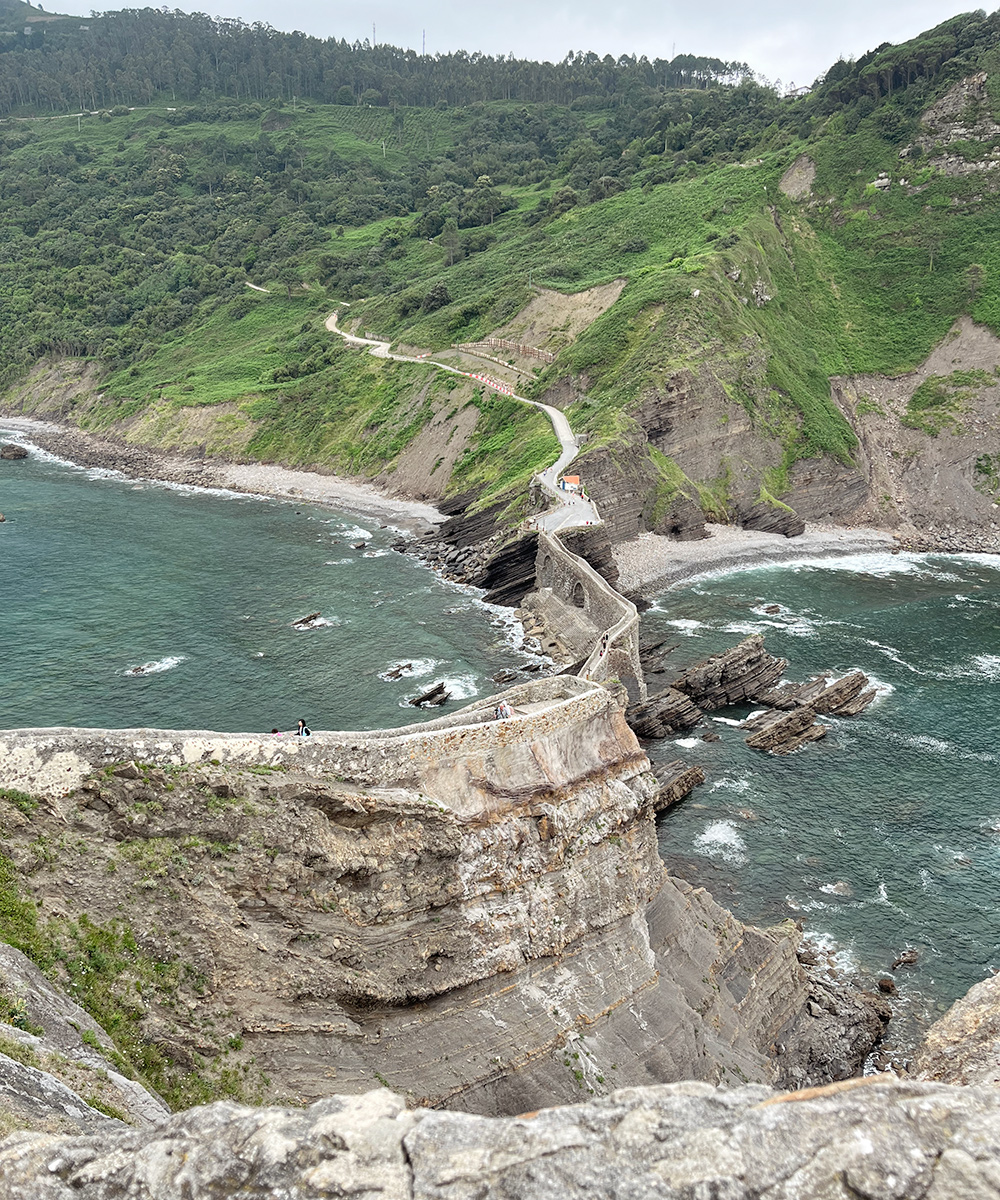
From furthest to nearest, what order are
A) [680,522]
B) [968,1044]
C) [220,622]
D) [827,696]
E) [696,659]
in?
[680,522]
[220,622]
[696,659]
[827,696]
[968,1044]

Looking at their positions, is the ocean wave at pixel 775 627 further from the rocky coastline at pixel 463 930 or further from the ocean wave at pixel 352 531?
the ocean wave at pixel 352 531

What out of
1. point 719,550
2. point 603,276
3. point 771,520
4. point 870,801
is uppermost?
point 603,276

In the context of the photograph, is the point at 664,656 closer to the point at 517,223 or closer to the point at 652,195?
the point at 652,195

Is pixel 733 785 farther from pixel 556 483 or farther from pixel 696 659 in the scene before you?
pixel 556 483

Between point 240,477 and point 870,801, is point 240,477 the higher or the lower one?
the higher one

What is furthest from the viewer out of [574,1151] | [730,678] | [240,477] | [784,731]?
[240,477]

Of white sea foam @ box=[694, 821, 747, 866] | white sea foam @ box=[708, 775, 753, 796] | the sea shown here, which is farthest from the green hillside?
white sea foam @ box=[694, 821, 747, 866]

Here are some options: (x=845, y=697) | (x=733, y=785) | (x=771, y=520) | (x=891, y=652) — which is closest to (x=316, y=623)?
(x=733, y=785)
